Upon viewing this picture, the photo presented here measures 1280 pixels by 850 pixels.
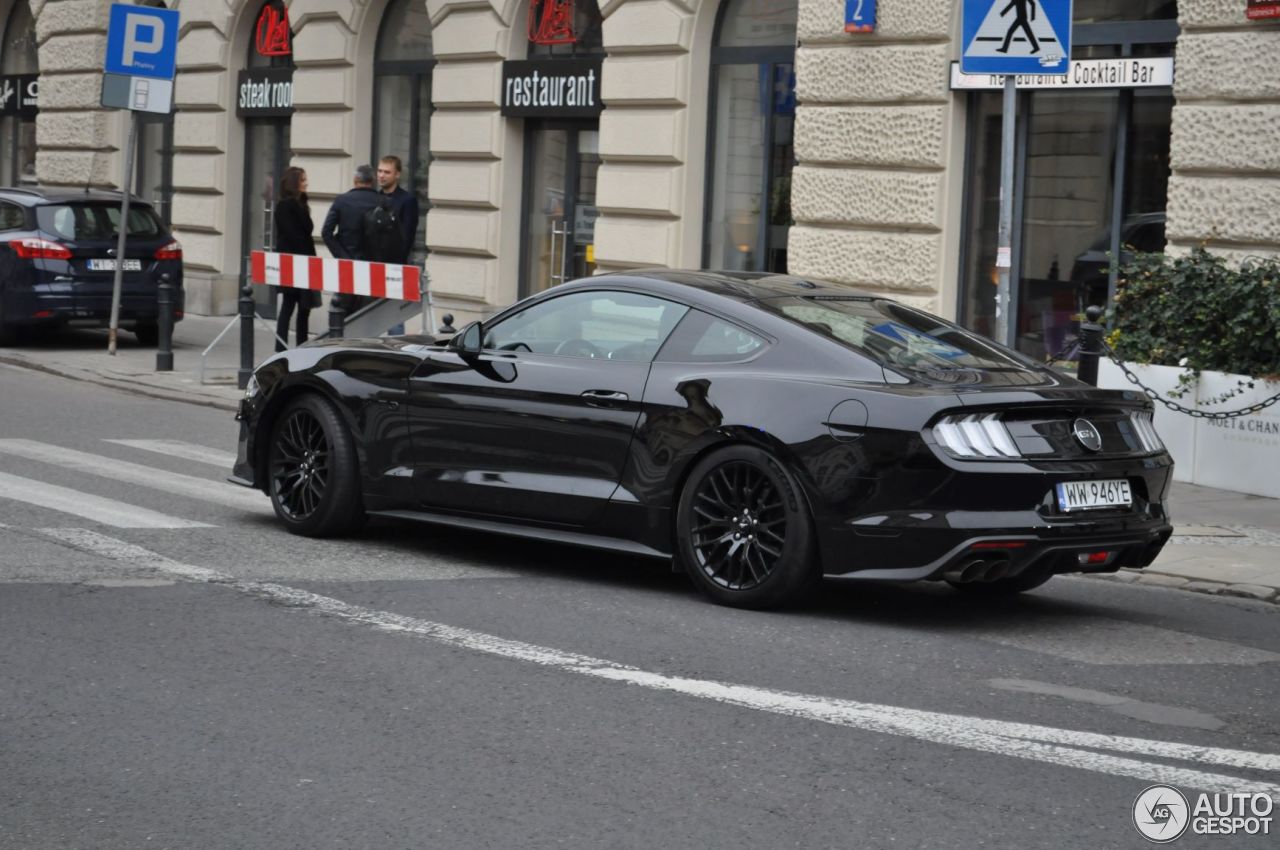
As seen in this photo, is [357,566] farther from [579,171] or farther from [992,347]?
[579,171]

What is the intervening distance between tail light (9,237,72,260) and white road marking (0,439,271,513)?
25.2 feet

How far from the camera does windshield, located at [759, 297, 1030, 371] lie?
24.5 ft

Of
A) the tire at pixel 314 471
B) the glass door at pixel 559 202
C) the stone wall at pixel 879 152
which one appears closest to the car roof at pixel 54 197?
the glass door at pixel 559 202

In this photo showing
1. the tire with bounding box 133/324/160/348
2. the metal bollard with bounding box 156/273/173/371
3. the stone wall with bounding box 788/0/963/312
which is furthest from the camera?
the tire with bounding box 133/324/160/348

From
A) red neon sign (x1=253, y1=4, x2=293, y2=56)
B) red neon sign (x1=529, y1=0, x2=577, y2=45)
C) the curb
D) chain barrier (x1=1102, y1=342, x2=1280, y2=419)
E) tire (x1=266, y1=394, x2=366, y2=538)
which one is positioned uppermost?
red neon sign (x1=253, y1=4, x2=293, y2=56)

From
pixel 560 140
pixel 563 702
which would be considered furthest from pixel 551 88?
pixel 563 702

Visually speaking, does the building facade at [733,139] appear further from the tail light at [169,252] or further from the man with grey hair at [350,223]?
the man with grey hair at [350,223]

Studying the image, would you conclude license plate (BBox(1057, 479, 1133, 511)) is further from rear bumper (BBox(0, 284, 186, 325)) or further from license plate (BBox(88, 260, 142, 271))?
license plate (BBox(88, 260, 142, 271))

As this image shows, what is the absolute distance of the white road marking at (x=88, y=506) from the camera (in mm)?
9109

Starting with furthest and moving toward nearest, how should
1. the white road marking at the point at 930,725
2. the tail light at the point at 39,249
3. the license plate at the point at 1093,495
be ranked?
the tail light at the point at 39,249 → the license plate at the point at 1093,495 → the white road marking at the point at 930,725

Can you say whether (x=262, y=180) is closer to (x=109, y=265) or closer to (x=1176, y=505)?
(x=109, y=265)

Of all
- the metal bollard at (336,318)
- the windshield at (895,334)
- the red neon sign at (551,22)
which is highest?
the red neon sign at (551,22)

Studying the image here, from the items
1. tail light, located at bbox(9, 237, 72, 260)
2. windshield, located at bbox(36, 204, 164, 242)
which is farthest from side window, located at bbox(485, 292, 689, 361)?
windshield, located at bbox(36, 204, 164, 242)

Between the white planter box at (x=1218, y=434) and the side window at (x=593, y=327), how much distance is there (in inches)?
198
